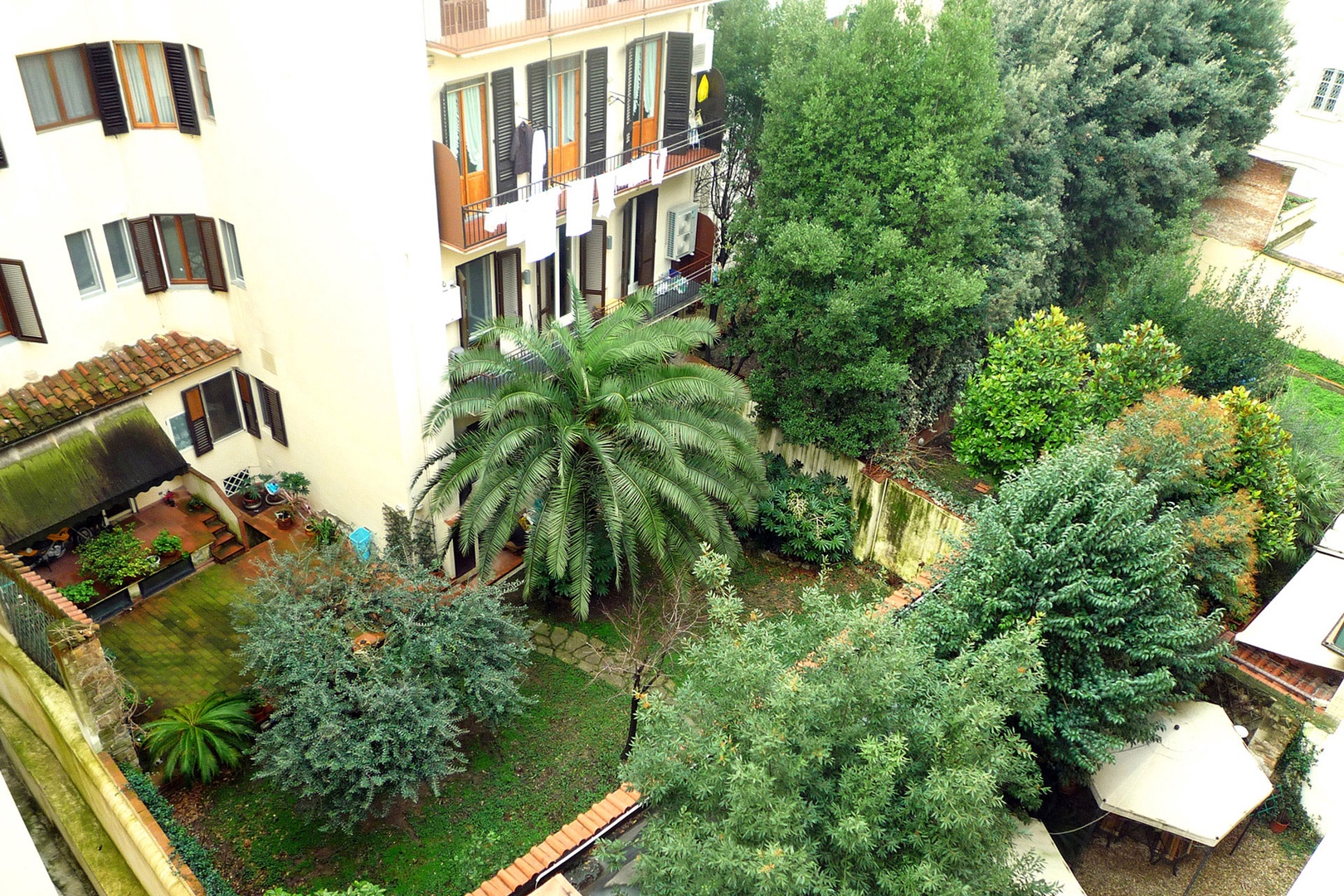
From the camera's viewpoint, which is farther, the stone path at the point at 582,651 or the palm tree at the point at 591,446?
the stone path at the point at 582,651

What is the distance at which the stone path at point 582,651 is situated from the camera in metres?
18.5

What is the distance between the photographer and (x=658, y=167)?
21.3 m

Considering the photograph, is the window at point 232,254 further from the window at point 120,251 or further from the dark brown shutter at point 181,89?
the dark brown shutter at point 181,89

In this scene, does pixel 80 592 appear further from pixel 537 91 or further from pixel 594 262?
pixel 537 91

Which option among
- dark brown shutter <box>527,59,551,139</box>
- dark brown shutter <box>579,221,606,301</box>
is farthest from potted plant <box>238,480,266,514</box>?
dark brown shutter <box>527,59,551,139</box>

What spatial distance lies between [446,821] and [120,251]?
1199 cm

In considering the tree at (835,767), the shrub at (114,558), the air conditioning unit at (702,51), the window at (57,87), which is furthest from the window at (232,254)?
the tree at (835,767)

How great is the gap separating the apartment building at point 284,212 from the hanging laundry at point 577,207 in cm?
6

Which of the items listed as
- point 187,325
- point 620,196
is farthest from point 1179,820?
point 187,325

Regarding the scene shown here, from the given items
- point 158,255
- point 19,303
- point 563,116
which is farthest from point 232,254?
point 563,116

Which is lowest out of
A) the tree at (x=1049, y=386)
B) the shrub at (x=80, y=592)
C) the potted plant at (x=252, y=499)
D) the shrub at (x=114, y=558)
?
the potted plant at (x=252, y=499)

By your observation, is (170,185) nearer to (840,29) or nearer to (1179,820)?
(840,29)

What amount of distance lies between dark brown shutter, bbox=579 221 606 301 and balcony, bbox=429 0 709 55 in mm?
4525

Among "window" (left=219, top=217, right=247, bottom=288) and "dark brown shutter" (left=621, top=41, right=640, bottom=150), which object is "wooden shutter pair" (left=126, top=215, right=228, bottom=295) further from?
"dark brown shutter" (left=621, top=41, right=640, bottom=150)
